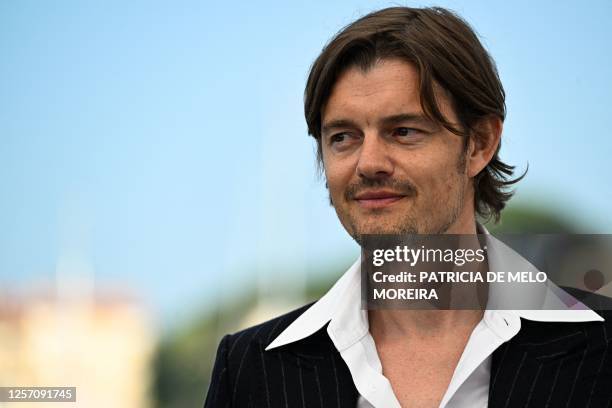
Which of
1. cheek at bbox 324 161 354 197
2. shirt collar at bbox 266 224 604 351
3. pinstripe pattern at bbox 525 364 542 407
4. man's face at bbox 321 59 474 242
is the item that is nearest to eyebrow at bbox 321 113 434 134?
man's face at bbox 321 59 474 242

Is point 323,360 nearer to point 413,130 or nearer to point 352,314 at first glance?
point 352,314

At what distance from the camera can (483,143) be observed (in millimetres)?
2721

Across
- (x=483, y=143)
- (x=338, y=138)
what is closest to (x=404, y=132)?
(x=338, y=138)

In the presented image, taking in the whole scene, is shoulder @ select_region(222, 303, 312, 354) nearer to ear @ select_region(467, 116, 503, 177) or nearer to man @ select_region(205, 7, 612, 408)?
man @ select_region(205, 7, 612, 408)

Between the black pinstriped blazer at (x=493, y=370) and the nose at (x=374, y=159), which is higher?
the nose at (x=374, y=159)

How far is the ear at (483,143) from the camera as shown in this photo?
104 inches

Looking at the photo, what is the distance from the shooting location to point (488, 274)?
2.54 meters

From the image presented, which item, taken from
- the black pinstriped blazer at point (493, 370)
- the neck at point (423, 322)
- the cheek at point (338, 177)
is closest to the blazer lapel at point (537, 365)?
the black pinstriped blazer at point (493, 370)

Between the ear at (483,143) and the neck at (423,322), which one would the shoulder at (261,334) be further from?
the ear at (483,143)

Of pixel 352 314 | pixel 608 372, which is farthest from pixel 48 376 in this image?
pixel 608 372

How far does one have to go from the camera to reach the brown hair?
8.14ft

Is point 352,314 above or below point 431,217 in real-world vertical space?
below

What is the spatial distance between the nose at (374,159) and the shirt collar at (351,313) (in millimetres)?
418

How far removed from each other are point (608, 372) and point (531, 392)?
0.21m
